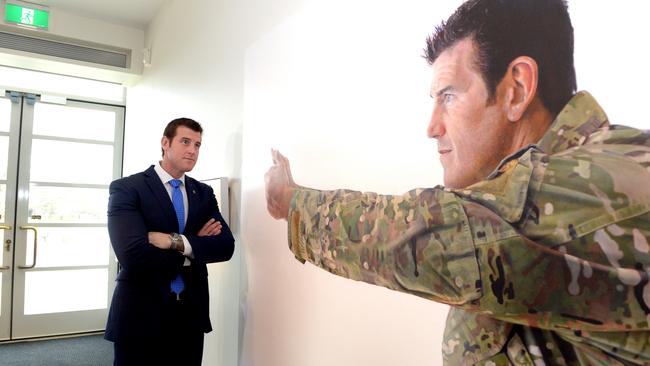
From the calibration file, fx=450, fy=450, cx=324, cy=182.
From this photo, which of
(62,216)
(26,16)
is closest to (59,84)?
(26,16)

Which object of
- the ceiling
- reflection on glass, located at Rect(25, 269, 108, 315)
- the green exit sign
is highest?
the ceiling

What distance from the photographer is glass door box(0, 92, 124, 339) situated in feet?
14.7

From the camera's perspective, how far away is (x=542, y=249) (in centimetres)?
71

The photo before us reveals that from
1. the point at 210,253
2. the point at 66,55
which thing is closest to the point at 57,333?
the point at 66,55

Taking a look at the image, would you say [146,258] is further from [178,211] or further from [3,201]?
[3,201]

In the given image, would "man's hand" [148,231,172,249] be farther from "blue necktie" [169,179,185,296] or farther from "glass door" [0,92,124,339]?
"glass door" [0,92,124,339]

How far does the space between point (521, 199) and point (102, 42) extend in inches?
166

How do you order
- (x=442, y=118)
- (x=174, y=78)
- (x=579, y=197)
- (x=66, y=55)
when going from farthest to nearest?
(x=66, y=55) < (x=174, y=78) < (x=442, y=118) < (x=579, y=197)

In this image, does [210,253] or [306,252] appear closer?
[306,252]

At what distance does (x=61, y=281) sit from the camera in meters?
4.63

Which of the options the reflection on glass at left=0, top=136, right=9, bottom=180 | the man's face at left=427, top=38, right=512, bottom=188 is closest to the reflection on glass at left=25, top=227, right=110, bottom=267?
the reflection on glass at left=0, top=136, right=9, bottom=180

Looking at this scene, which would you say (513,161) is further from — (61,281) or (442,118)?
(61,281)

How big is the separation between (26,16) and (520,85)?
13.7 ft

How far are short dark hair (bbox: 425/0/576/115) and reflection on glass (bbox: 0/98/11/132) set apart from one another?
16.2 feet
